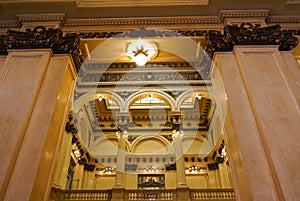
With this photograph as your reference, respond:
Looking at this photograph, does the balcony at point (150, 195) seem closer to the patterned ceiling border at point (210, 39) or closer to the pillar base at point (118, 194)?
the pillar base at point (118, 194)

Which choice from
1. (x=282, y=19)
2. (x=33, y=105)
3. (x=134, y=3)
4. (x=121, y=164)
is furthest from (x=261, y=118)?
(x=121, y=164)

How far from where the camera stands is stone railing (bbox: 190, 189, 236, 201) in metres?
10.2

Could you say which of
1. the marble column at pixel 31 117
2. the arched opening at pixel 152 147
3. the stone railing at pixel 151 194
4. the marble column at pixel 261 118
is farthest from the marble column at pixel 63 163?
the marble column at pixel 261 118

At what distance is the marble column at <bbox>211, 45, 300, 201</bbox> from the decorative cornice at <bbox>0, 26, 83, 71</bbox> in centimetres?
240

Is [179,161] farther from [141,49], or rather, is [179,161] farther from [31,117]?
[31,117]

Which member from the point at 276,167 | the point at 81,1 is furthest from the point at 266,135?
the point at 81,1

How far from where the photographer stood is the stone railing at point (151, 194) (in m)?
10.3

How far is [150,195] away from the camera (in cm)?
1048

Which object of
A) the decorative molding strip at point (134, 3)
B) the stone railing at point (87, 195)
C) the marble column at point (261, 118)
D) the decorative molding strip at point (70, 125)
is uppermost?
the decorative molding strip at point (70, 125)

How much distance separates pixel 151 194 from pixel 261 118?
7870mm

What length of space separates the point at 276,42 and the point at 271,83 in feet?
3.13

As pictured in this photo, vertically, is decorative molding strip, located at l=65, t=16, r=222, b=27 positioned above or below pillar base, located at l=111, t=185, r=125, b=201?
above

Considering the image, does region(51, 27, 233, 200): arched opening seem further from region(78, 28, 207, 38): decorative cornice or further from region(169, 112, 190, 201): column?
Answer: region(78, 28, 207, 38): decorative cornice

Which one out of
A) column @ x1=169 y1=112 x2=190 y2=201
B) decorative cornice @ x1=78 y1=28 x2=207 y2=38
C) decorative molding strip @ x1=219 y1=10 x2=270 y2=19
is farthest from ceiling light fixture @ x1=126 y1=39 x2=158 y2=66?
column @ x1=169 y1=112 x2=190 y2=201
